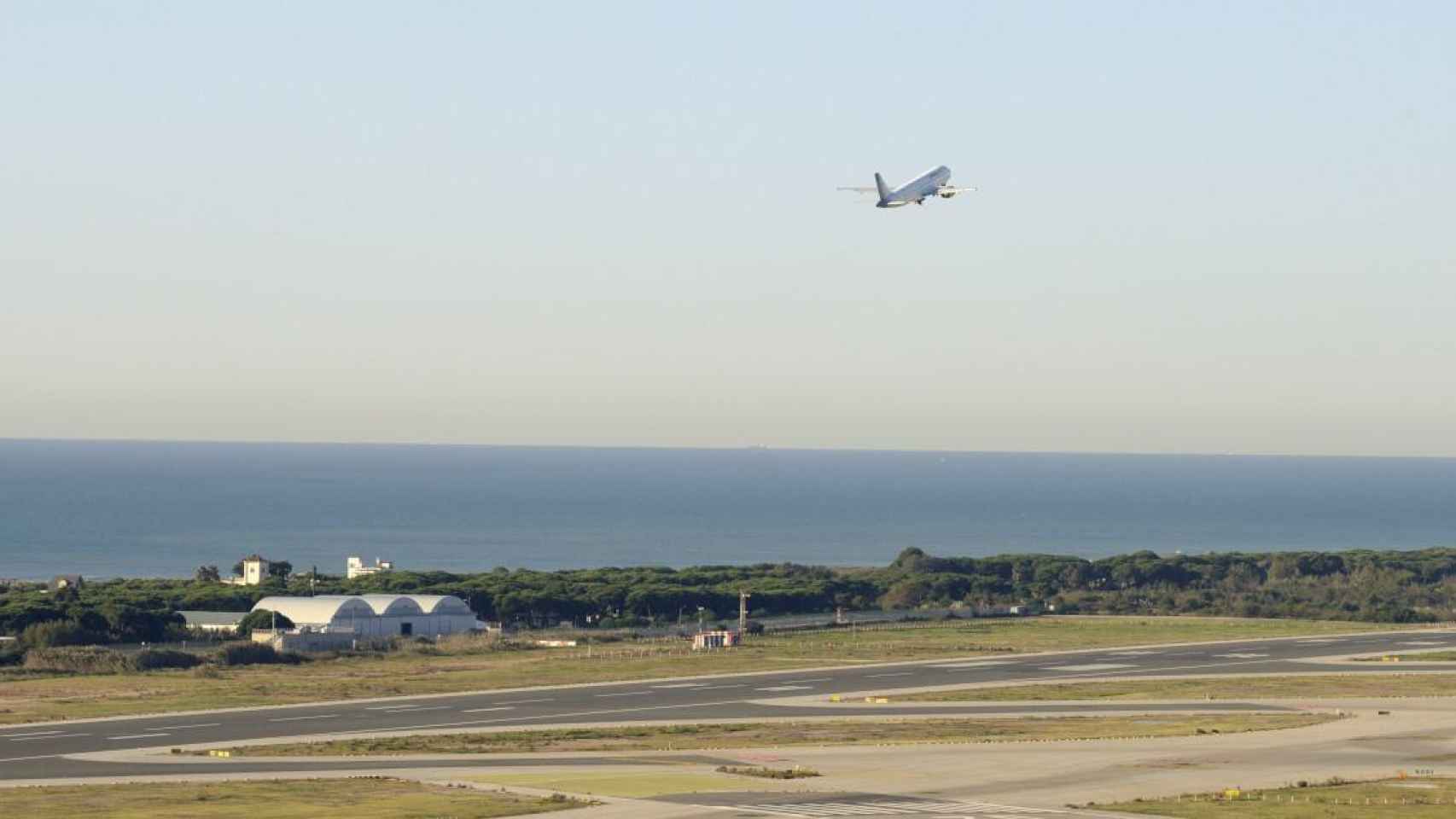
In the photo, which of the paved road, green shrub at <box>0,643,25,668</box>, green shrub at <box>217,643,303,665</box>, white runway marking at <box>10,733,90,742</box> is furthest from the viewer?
green shrub at <box>217,643,303,665</box>

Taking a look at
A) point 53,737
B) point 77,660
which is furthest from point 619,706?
point 77,660

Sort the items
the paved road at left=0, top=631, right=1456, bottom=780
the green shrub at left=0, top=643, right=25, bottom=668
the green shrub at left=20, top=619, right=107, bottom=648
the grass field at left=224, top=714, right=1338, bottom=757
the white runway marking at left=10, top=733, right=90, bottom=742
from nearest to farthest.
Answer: the grass field at left=224, top=714, right=1338, bottom=757
the white runway marking at left=10, top=733, right=90, bottom=742
the paved road at left=0, top=631, right=1456, bottom=780
the green shrub at left=0, top=643, right=25, bottom=668
the green shrub at left=20, top=619, right=107, bottom=648

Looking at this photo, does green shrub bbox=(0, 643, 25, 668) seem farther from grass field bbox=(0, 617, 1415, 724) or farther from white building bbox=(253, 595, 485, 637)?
white building bbox=(253, 595, 485, 637)

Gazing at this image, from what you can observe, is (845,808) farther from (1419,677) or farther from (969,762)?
(1419,677)

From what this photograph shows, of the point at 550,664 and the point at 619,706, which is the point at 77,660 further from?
the point at 619,706

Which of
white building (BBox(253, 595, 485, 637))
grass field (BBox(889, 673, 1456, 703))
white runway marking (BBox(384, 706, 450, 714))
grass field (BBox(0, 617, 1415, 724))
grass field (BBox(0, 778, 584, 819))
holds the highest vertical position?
white building (BBox(253, 595, 485, 637))

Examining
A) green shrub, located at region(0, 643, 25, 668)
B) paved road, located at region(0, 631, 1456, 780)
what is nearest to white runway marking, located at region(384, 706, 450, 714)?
paved road, located at region(0, 631, 1456, 780)
